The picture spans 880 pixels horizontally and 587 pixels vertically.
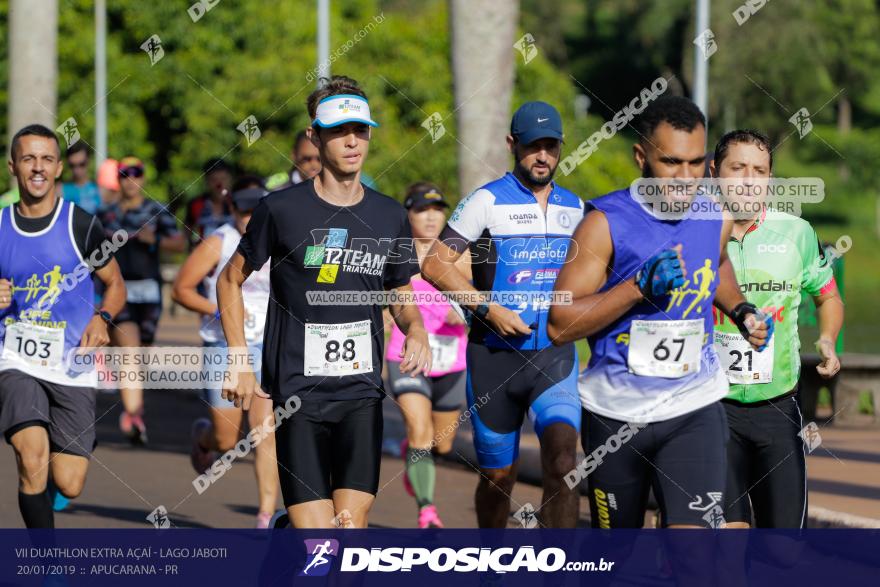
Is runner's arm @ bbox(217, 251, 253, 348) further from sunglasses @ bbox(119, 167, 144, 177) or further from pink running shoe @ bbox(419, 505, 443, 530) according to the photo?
sunglasses @ bbox(119, 167, 144, 177)

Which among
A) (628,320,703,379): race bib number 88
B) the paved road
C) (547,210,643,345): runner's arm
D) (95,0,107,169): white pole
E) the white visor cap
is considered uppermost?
(95,0,107,169): white pole

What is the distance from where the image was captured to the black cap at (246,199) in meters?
9.75

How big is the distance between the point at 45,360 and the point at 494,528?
2.29 meters

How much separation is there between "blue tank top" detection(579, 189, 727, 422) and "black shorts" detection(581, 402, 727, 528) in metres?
0.06

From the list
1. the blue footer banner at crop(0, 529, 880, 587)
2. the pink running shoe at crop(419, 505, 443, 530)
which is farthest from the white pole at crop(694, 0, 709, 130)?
the blue footer banner at crop(0, 529, 880, 587)

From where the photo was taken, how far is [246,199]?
9.77m

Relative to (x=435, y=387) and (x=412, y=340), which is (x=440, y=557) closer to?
(x=412, y=340)

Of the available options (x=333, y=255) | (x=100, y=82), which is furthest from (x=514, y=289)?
(x=100, y=82)

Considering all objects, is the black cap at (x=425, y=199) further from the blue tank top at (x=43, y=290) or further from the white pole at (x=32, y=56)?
the white pole at (x=32, y=56)

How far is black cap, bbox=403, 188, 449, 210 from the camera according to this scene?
10078mm

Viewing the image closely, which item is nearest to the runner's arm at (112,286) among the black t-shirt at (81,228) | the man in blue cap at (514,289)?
the black t-shirt at (81,228)

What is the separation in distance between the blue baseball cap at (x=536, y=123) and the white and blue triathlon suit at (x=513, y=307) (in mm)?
287

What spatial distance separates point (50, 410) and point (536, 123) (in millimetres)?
2659

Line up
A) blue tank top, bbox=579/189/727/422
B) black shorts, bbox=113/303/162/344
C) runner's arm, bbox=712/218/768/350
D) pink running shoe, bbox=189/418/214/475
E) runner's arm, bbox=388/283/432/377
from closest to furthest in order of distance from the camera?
blue tank top, bbox=579/189/727/422 < runner's arm, bbox=712/218/768/350 < runner's arm, bbox=388/283/432/377 < pink running shoe, bbox=189/418/214/475 < black shorts, bbox=113/303/162/344
